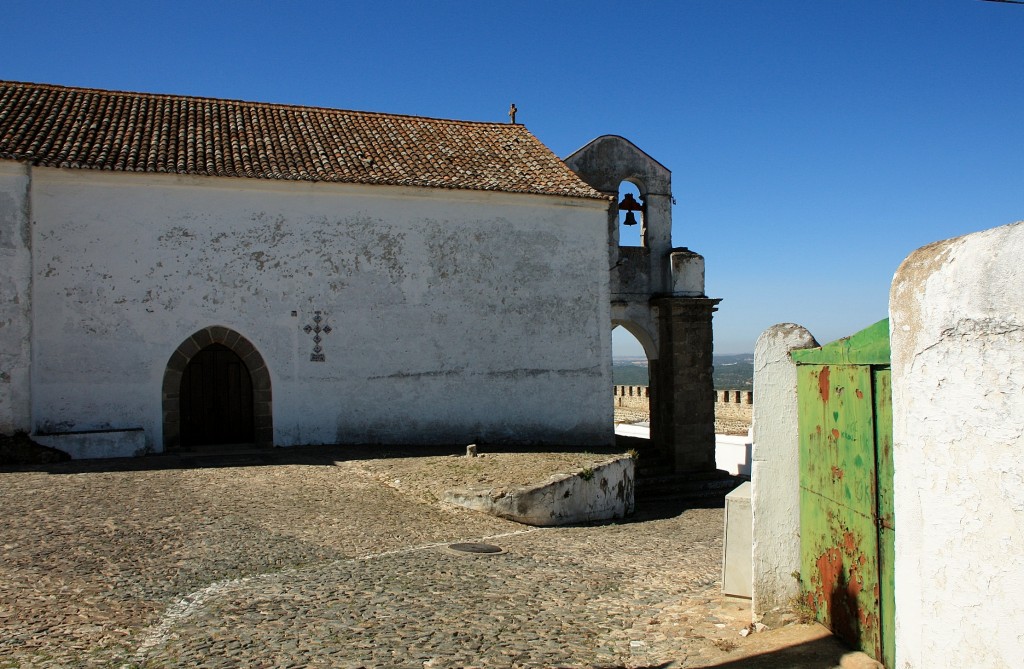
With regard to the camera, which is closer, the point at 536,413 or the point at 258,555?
the point at 258,555

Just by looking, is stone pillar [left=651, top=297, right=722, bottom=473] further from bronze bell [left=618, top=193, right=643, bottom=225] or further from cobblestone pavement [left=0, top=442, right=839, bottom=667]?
cobblestone pavement [left=0, top=442, right=839, bottom=667]

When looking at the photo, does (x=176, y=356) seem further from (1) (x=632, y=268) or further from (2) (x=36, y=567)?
(1) (x=632, y=268)

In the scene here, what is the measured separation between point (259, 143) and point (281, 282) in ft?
9.55

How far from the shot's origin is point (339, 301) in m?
13.9

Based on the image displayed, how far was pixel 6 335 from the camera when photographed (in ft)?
39.6

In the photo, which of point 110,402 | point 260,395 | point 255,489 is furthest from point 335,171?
point 255,489

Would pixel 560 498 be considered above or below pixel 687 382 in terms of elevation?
below

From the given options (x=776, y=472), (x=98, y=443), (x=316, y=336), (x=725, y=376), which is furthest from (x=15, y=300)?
(x=725, y=376)

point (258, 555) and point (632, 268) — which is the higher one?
point (632, 268)

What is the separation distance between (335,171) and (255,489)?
20.8 feet

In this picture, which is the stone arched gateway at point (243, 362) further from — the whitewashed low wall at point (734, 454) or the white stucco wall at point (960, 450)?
A: the white stucco wall at point (960, 450)

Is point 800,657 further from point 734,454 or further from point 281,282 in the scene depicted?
point 734,454

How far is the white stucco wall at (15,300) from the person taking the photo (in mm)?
12023

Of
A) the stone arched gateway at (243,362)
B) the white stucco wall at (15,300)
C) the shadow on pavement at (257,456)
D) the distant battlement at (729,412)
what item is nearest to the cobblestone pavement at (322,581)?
the shadow on pavement at (257,456)
